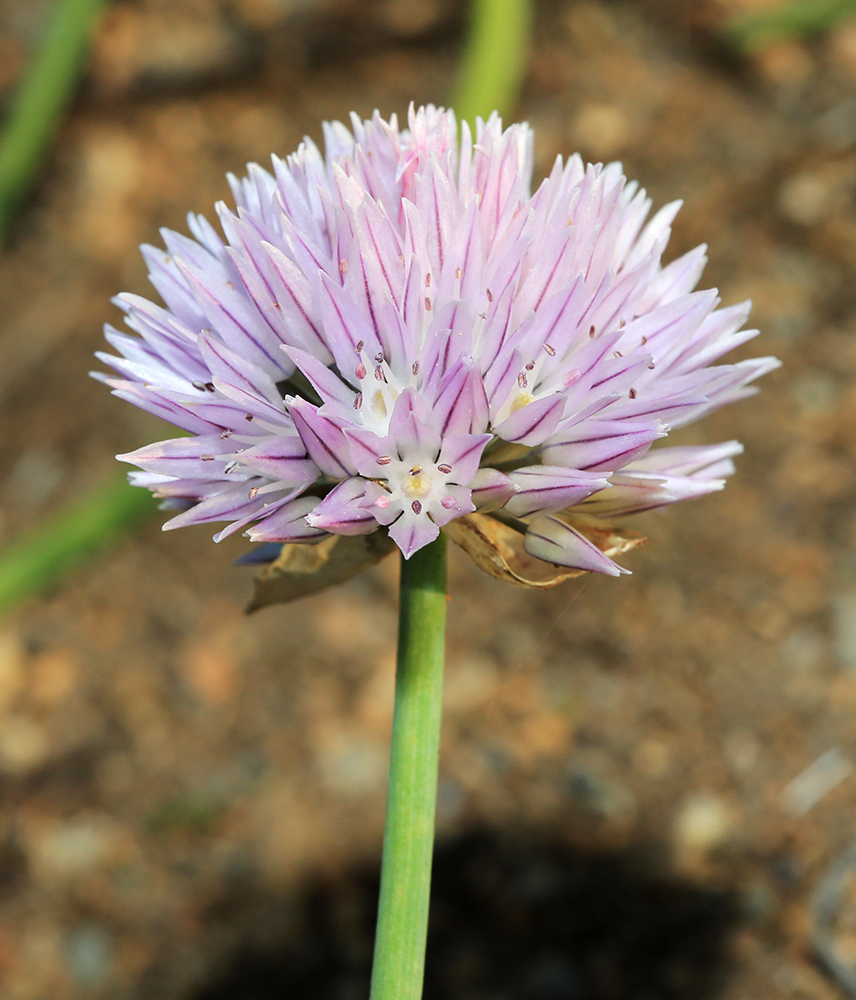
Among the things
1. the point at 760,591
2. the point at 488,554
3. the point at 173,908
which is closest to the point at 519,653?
the point at 760,591

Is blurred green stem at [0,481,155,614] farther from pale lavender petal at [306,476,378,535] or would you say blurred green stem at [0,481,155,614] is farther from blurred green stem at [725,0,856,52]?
blurred green stem at [725,0,856,52]

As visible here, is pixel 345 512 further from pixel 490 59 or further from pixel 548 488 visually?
pixel 490 59

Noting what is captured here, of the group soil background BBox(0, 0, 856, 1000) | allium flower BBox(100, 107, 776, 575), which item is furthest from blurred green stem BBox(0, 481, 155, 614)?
allium flower BBox(100, 107, 776, 575)

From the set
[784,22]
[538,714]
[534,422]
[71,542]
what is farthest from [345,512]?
[784,22]

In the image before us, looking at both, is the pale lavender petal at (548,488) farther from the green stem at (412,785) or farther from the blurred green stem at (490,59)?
the blurred green stem at (490,59)

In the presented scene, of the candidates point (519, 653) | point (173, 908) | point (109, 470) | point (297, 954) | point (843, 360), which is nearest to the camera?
point (297, 954)

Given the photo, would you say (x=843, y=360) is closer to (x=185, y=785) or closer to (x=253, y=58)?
(x=185, y=785)
